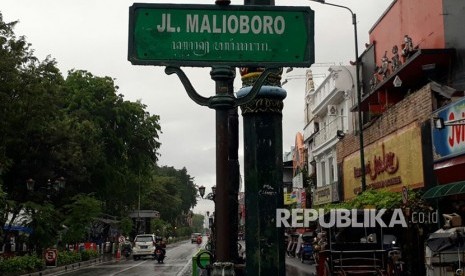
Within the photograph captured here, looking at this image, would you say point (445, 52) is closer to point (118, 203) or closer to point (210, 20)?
point (210, 20)

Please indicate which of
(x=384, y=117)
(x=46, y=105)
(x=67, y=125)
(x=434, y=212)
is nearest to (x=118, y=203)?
(x=67, y=125)

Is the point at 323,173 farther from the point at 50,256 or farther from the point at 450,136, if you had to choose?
the point at 450,136

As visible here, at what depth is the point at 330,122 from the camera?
39750mm

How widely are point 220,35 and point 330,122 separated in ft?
122

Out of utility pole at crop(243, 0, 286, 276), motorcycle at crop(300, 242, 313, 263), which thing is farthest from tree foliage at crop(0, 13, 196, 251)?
utility pole at crop(243, 0, 286, 276)

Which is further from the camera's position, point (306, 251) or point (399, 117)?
point (306, 251)

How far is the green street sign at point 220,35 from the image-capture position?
3346 millimetres

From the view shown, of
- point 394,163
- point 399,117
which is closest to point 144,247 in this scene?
point 394,163

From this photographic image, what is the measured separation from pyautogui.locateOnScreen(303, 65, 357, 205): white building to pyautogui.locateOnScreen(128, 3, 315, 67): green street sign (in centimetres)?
2857

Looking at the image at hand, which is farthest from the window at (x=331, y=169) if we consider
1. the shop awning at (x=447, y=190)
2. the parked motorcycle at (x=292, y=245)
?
the shop awning at (x=447, y=190)

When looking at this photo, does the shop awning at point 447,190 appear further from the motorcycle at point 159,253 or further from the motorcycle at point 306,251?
the motorcycle at point 159,253

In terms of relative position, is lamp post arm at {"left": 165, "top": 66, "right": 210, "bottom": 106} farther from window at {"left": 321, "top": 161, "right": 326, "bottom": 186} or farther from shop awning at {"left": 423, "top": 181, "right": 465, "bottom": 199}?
window at {"left": 321, "top": 161, "right": 326, "bottom": 186}

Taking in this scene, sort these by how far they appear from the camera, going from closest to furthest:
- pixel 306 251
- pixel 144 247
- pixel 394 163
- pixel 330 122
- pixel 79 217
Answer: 1. pixel 394 163
2. pixel 79 217
3. pixel 306 251
4. pixel 330 122
5. pixel 144 247

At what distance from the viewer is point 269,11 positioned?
135 inches
